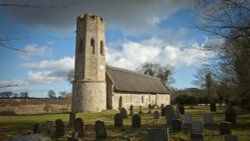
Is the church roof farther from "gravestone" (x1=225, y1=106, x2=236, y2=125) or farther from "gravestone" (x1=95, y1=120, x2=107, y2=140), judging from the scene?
"gravestone" (x1=95, y1=120, x2=107, y2=140)

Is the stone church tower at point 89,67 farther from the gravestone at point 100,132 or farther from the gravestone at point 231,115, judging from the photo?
the gravestone at point 100,132

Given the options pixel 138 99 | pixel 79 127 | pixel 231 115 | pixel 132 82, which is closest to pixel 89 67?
pixel 132 82

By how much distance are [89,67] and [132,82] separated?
44.9 ft

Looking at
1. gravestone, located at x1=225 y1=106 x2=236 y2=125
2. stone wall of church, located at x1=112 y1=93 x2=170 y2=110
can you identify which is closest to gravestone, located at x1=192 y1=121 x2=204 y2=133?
gravestone, located at x1=225 y1=106 x2=236 y2=125

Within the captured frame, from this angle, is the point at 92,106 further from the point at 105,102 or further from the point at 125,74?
the point at 125,74

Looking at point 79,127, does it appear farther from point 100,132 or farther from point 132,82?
point 132,82

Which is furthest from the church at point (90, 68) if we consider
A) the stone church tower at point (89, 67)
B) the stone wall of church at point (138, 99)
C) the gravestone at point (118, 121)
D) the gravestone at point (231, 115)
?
the gravestone at point (231, 115)

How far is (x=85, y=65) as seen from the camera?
34.2 meters

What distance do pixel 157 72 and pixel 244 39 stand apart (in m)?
63.2

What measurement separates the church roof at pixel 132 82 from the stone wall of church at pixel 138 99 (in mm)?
700

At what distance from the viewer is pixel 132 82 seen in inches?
1839

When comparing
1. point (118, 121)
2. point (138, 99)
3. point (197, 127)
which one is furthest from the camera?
point (138, 99)

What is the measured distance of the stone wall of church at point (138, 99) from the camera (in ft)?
130

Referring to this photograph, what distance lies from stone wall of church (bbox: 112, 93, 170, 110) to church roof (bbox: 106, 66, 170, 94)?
2.30ft
